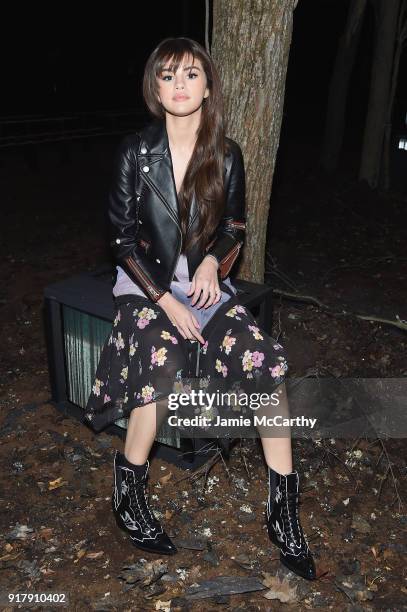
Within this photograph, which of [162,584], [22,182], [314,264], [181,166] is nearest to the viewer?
[162,584]

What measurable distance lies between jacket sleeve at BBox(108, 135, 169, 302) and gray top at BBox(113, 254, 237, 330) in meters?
0.06

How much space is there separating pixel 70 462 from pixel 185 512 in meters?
0.77

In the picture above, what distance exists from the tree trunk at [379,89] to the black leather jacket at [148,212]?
8.15 metres

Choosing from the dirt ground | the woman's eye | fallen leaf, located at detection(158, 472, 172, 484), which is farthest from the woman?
fallen leaf, located at detection(158, 472, 172, 484)

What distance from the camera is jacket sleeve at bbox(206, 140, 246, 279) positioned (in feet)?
10.5

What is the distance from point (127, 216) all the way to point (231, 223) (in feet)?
1.82

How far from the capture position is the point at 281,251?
7.00 meters

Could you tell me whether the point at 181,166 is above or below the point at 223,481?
above

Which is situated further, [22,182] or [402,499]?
[22,182]

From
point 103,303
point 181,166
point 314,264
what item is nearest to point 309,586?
point 103,303

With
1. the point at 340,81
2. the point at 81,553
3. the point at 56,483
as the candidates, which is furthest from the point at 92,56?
the point at 81,553

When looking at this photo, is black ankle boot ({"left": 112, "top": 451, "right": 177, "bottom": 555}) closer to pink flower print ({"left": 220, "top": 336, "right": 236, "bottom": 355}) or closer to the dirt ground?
the dirt ground

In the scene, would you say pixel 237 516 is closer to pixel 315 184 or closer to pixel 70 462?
pixel 70 462

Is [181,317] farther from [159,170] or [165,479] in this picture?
[165,479]
